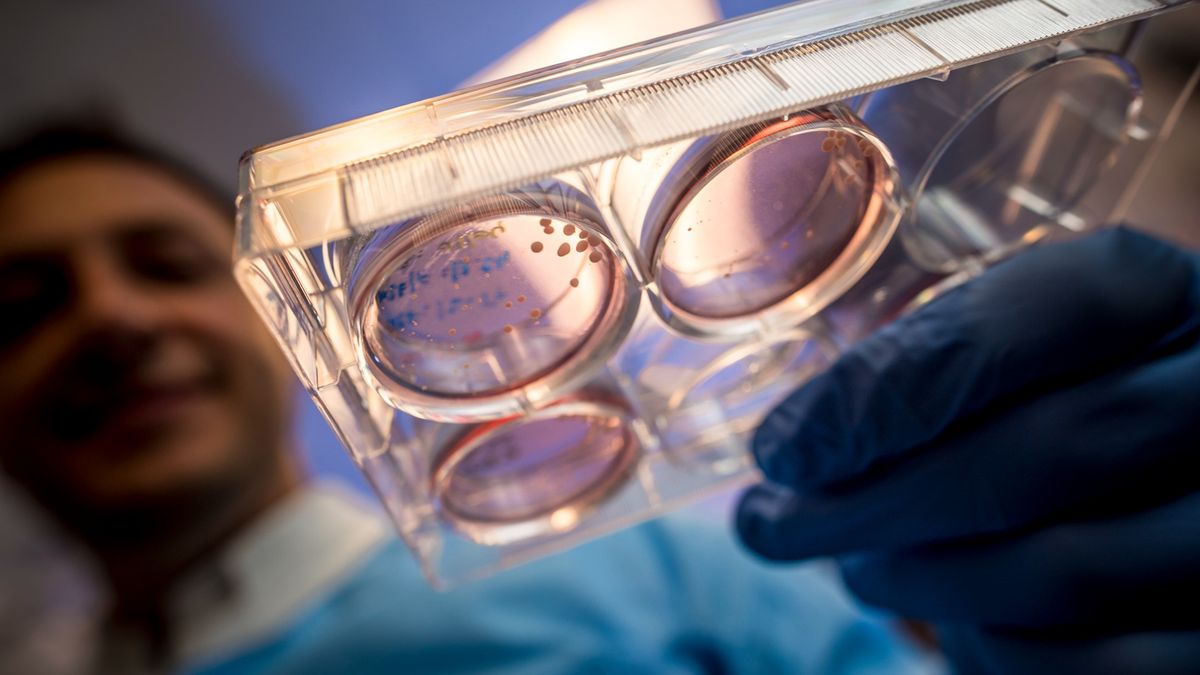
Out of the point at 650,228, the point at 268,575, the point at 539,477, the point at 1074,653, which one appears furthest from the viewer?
the point at 268,575

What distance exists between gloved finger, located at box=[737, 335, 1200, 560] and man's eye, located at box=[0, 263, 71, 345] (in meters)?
1.20

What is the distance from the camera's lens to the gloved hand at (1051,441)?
2.18 ft

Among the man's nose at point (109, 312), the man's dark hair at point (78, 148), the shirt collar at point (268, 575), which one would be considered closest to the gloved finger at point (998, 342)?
the shirt collar at point (268, 575)

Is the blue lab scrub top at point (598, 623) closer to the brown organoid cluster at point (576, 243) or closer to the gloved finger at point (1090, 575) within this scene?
the gloved finger at point (1090, 575)

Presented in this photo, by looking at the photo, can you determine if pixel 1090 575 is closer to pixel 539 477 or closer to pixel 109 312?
pixel 539 477

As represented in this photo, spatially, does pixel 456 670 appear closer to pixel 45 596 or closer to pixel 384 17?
pixel 384 17

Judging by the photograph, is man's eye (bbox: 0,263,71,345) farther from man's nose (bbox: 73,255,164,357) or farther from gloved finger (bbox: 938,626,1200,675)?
gloved finger (bbox: 938,626,1200,675)

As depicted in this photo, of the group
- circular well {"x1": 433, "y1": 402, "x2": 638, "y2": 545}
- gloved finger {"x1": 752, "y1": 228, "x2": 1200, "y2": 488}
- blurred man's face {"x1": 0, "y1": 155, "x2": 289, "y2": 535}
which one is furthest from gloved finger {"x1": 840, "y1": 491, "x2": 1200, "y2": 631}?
blurred man's face {"x1": 0, "y1": 155, "x2": 289, "y2": 535}

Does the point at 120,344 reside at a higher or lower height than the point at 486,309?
lower

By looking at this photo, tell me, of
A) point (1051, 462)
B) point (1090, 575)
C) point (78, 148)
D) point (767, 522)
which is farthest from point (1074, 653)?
point (78, 148)

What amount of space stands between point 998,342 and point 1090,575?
0.22 m

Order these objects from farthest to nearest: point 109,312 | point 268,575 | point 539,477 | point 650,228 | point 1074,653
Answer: point 268,575 < point 109,312 < point 539,477 < point 1074,653 < point 650,228

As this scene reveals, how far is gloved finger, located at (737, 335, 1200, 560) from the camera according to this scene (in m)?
0.67

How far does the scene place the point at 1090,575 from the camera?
67 centimetres
